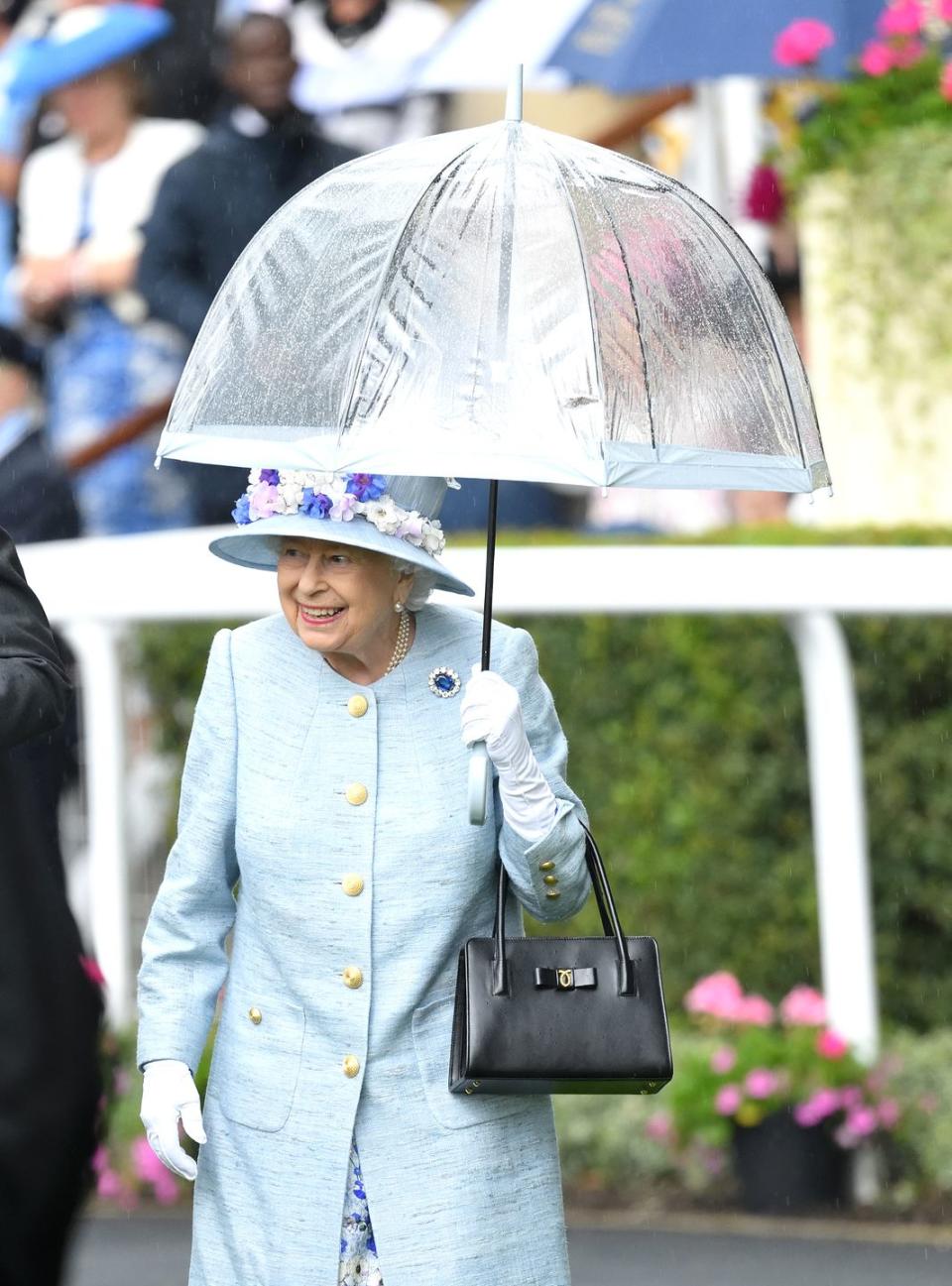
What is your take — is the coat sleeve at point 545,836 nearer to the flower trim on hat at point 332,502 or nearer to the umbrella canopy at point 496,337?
the flower trim on hat at point 332,502

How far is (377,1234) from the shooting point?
131 inches

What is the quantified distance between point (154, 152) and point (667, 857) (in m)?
3.25

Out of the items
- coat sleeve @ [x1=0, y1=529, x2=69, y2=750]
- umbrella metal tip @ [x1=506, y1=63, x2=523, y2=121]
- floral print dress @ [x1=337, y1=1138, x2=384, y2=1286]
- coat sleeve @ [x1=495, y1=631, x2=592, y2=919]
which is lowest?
floral print dress @ [x1=337, y1=1138, x2=384, y2=1286]

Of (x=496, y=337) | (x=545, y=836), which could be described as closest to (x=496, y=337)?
(x=496, y=337)

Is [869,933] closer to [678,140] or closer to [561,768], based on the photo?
[561,768]

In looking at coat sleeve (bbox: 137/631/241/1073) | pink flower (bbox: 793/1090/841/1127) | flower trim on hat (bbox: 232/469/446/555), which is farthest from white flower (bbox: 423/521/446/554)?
pink flower (bbox: 793/1090/841/1127)

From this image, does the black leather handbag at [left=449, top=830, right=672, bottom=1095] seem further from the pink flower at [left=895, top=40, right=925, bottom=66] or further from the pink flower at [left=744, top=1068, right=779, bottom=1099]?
the pink flower at [left=895, top=40, right=925, bottom=66]

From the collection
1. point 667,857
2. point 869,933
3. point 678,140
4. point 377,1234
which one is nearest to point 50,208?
point 678,140

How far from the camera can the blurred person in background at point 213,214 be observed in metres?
7.61

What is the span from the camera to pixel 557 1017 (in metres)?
3.27

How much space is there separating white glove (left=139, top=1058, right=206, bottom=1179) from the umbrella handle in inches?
21.5

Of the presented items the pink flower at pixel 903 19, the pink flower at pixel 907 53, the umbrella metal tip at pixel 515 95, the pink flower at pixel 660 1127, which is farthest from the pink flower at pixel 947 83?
the umbrella metal tip at pixel 515 95

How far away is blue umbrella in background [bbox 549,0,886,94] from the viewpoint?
7926 millimetres

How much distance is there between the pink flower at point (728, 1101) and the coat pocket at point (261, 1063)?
257 cm
